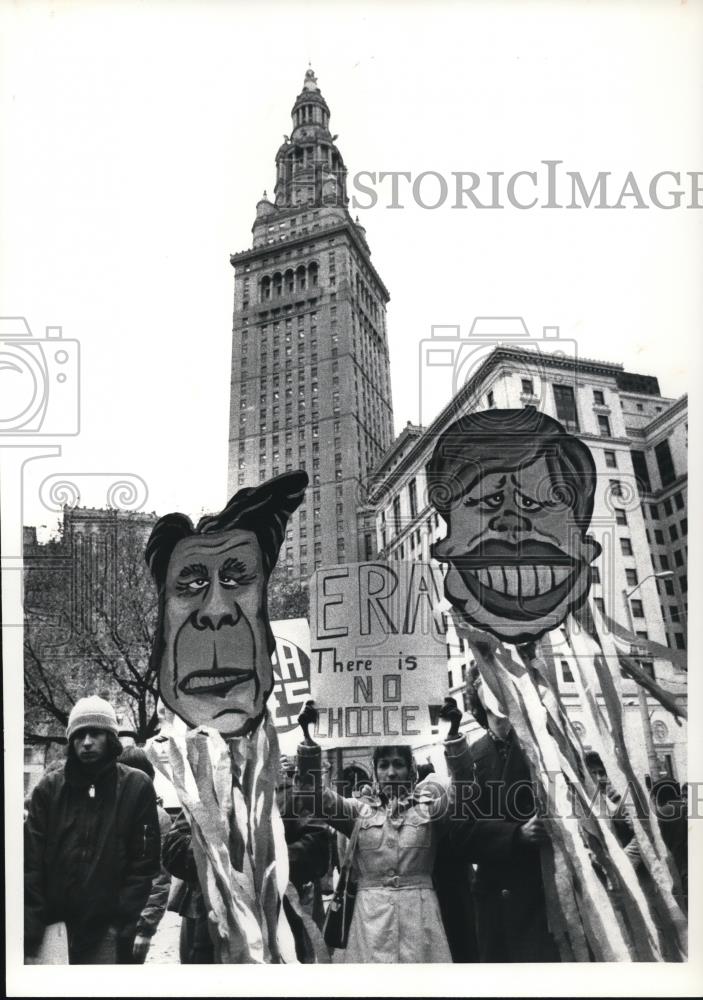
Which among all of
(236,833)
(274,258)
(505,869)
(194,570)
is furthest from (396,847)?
(274,258)

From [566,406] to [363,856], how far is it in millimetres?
3246

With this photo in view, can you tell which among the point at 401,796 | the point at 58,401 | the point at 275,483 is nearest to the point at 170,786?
the point at 401,796

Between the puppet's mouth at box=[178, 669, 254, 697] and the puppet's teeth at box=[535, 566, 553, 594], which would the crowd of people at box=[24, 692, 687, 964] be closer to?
the puppet's mouth at box=[178, 669, 254, 697]

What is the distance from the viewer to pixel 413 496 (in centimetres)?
572

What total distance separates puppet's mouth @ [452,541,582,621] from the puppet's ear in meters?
0.09

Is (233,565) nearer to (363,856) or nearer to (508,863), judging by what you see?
(363,856)

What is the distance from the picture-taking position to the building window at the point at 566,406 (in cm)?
568

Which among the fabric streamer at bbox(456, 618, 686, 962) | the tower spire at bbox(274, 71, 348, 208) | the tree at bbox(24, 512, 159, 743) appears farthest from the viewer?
the tower spire at bbox(274, 71, 348, 208)

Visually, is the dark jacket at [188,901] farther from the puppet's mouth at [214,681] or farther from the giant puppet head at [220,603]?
the puppet's mouth at [214,681]

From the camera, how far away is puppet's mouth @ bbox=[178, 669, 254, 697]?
5.68m

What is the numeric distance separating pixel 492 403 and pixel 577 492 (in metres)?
0.83

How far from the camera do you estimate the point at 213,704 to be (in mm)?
5672

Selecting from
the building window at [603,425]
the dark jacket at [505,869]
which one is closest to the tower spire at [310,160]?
the building window at [603,425]

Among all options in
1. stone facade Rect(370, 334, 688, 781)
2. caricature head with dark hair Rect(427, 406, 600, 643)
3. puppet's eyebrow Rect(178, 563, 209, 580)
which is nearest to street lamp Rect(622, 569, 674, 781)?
stone facade Rect(370, 334, 688, 781)
